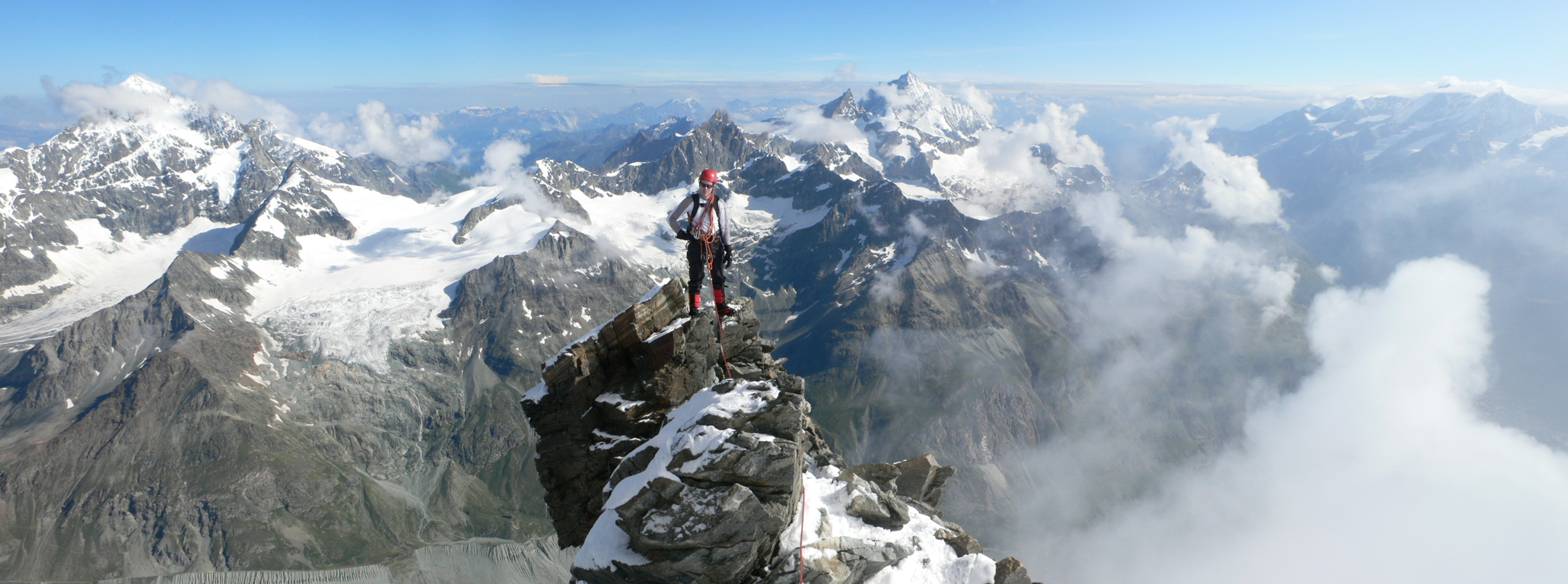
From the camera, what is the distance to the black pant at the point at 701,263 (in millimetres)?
22344

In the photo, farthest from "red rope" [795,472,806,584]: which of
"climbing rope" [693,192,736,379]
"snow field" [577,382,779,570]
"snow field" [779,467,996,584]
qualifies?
"climbing rope" [693,192,736,379]

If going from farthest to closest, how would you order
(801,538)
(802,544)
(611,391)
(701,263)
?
(611,391), (701,263), (801,538), (802,544)

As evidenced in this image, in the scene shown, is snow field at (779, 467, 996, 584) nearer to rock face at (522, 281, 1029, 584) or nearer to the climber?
rock face at (522, 281, 1029, 584)

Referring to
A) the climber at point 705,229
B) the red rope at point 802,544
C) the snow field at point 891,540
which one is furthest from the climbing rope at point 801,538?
the climber at point 705,229

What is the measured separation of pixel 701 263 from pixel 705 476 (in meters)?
8.36

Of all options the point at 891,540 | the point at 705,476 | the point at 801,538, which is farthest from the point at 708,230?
the point at 891,540

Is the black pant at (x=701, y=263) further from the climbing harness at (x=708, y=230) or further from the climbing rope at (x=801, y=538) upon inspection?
the climbing rope at (x=801, y=538)

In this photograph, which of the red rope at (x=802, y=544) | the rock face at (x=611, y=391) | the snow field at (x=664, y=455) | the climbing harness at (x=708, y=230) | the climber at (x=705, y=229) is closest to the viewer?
the snow field at (x=664, y=455)

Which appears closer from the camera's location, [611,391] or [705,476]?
[705,476]

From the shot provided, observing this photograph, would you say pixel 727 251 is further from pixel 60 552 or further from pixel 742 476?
pixel 60 552

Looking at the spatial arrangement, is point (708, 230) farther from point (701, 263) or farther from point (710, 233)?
point (701, 263)

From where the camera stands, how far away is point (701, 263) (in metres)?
Result: 23.2

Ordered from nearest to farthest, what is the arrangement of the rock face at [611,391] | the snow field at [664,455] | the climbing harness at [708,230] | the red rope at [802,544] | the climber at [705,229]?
the snow field at [664,455], the red rope at [802,544], the climber at [705,229], the climbing harness at [708,230], the rock face at [611,391]

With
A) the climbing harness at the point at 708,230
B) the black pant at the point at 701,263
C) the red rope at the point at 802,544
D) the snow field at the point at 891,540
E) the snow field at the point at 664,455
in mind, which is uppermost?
the climbing harness at the point at 708,230
